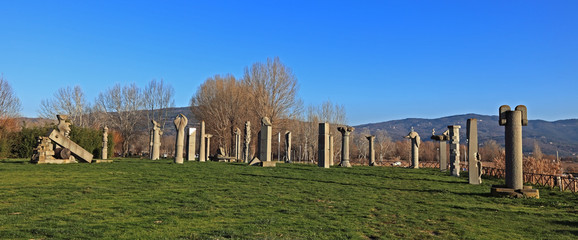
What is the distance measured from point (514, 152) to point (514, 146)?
0.66ft

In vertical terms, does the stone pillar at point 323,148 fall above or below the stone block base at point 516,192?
above

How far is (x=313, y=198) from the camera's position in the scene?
10.9m

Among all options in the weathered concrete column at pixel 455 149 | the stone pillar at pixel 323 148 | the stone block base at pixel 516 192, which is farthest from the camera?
the stone pillar at pixel 323 148

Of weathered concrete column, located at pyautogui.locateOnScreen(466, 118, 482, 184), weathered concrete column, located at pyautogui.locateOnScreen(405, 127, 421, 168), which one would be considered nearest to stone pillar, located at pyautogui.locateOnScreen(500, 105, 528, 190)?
weathered concrete column, located at pyautogui.locateOnScreen(466, 118, 482, 184)

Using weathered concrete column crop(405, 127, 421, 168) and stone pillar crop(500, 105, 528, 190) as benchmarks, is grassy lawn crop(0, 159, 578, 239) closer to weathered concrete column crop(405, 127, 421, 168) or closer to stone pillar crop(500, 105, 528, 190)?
stone pillar crop(500, 105, 528, 190)

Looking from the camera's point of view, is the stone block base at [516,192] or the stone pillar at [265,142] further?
the stone pillar at [265,142]

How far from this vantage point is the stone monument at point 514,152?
12766 millimetres

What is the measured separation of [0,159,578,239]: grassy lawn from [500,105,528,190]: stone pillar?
0.89m

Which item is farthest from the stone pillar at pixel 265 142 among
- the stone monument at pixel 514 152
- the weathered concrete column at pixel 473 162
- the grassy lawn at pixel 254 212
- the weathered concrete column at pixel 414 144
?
the stone monument at pixel 514 152

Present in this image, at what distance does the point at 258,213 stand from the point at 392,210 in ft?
11.2

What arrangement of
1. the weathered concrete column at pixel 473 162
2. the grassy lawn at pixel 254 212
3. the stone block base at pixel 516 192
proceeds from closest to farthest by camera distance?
the grassy lawn at pixel 254 212 → the stone block base at pixel 516 192 → the weathered concrete column at pixel 473 162

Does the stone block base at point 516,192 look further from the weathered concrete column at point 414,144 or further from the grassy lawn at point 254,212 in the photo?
the weathered concrete column at point 414,144

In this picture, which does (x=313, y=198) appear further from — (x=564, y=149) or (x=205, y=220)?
(x=564, y=149)

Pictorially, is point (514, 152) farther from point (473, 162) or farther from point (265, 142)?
point (265, 142)
